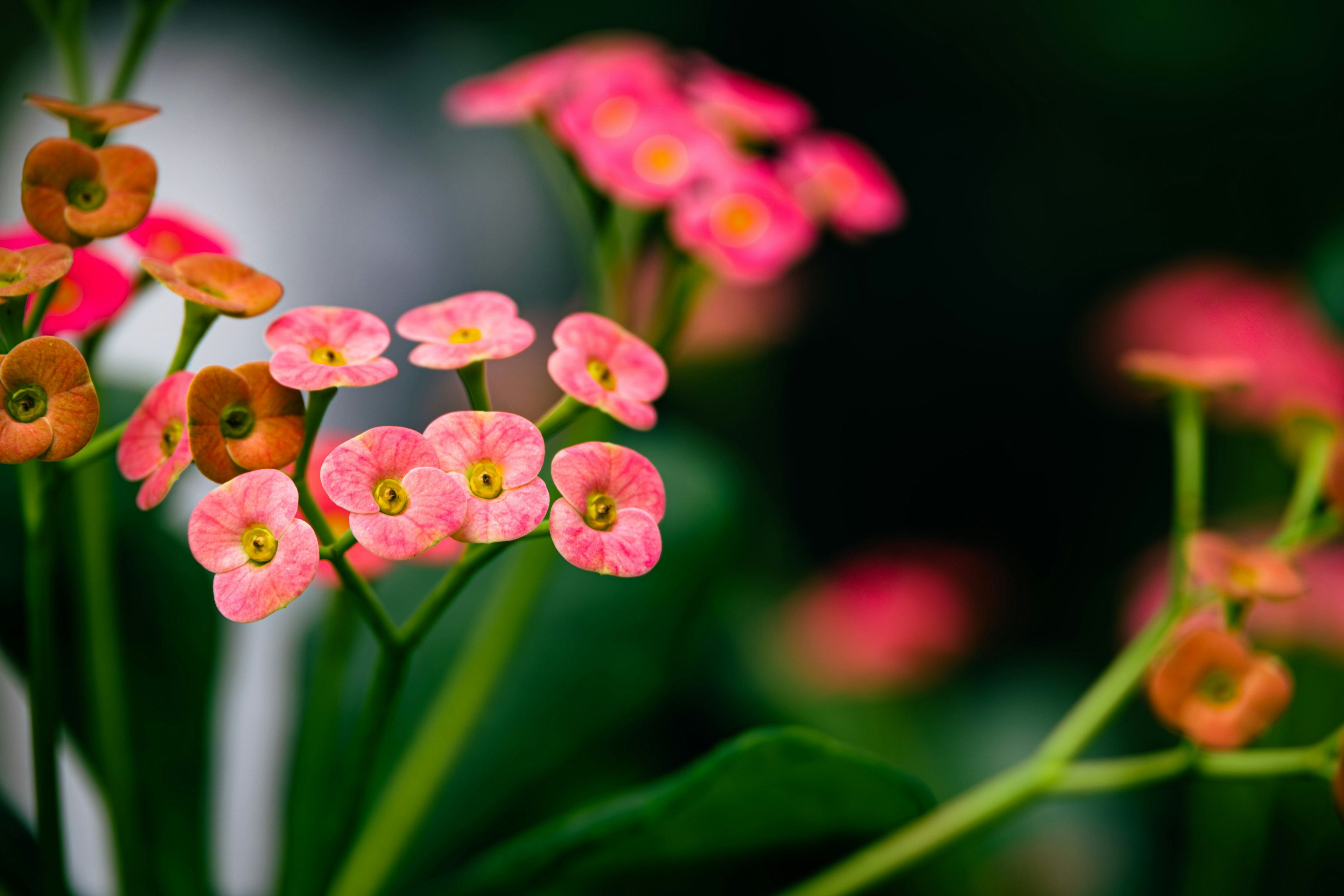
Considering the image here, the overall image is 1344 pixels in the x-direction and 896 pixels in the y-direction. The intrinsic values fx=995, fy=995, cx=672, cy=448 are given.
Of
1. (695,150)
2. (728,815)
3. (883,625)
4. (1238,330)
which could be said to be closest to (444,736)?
(728,815)

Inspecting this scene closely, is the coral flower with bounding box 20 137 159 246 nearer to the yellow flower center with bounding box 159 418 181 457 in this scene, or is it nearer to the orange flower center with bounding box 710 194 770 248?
the yellow flower center with bounding box 159 418 181 457

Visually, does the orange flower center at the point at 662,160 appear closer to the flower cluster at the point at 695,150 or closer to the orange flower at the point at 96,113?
the flower cluster at the point at 695,150

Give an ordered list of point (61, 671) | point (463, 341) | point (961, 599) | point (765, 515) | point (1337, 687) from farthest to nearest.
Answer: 1. point (765, 515)
2. point (961, 599)
3. point (1337, 687)
4. point (61, 671)
5. point (463, 341)

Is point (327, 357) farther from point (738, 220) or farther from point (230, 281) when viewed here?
point (738, 220)

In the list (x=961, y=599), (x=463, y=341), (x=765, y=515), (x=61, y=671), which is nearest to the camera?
(x=463, y=341)

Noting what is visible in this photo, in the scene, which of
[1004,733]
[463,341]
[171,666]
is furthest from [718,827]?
[1004,733]

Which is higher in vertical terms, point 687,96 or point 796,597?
point 687,96

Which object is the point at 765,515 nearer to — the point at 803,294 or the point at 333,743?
the point at 803,294

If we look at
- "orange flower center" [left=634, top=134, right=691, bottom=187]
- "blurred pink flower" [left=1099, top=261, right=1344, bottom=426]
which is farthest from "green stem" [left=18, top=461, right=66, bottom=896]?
"blurred pink flower" [left=1099, top=261, right=1344, bottom=426]
